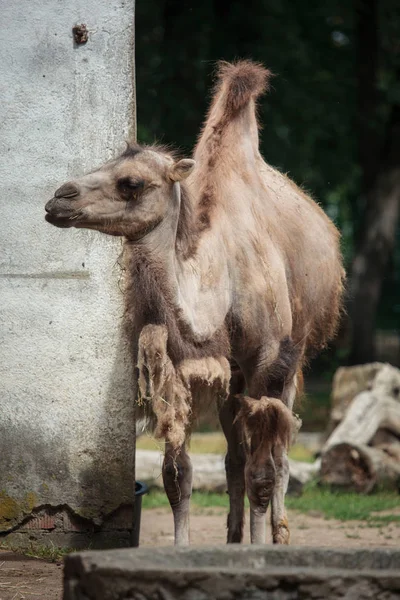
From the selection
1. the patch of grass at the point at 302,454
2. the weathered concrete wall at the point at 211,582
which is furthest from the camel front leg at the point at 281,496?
the patch of grass at the point at 302,454

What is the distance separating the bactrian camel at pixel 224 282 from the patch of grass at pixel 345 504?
69.8 inches

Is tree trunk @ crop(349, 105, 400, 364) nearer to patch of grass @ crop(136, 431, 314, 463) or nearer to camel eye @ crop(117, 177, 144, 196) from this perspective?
patch of grass @ crop(136, 431, 314, 463)

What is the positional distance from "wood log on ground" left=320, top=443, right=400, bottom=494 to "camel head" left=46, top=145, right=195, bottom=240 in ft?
14.9

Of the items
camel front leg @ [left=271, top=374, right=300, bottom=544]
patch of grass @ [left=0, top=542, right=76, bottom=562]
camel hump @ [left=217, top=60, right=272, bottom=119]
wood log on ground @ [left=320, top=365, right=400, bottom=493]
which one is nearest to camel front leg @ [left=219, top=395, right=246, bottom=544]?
camel front leg @ [left=271, top=374, right=300, bottom=544]

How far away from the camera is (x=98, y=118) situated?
6.57 meters

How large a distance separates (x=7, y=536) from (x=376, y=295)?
1215 cm

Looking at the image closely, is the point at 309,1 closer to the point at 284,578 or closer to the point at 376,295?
the point at 376,295

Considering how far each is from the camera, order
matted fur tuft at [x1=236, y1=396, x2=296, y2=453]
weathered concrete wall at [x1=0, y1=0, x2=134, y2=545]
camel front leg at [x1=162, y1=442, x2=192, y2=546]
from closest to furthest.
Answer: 1. camel front leg at [x1=162, y1=442, x2=192, y2=546]
2. matted fur tuft at [x1=236, y1=396, x2=296, y2=453]
3. weathered concrete wall at [x1=0, y1=0, x2=134, y2=545]

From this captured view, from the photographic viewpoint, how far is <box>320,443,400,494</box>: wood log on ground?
949 centimetres

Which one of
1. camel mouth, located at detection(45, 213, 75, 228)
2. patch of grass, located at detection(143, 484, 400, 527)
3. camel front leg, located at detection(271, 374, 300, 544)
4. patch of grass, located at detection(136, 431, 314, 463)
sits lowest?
patch of grass, located at detection(136, 431, 314, 463)

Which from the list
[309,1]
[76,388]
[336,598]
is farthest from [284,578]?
[309,1]

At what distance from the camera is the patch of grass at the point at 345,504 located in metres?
8.53

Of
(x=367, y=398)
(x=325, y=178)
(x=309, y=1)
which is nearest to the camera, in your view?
(x=367, y=398)

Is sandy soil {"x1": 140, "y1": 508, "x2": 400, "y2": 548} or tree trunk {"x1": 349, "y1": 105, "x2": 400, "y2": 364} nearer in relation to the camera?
sandy soil {"x1": 140, "y1": 508, "x2": 400, "y2": 548}
